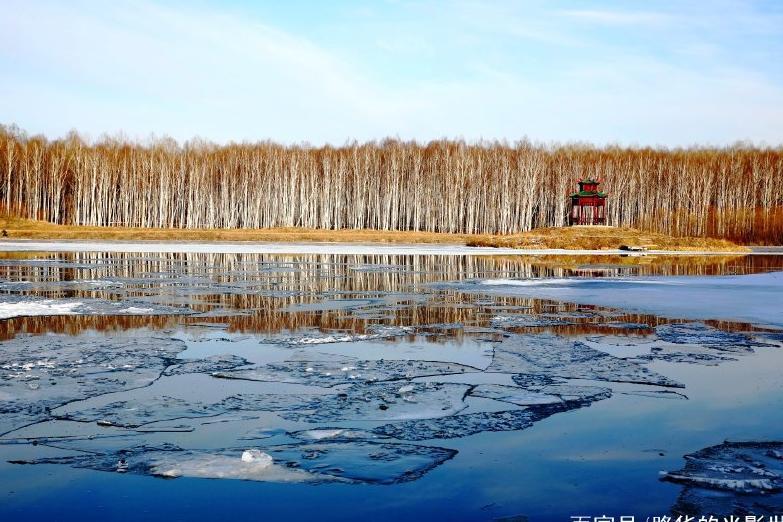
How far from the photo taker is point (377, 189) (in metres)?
69.9

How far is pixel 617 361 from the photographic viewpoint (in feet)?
27.2

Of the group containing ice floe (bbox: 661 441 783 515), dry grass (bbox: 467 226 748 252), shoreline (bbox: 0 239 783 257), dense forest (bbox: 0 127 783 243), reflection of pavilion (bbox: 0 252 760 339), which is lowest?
ice floe (bbox: 661 441 783 515)

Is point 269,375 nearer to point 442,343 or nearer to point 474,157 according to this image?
point 442,343

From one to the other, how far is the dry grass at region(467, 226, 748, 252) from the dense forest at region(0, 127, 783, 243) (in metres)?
17.5

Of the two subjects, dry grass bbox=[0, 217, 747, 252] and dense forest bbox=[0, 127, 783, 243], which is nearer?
dry grass bbox=[0, 217, 747, 252]

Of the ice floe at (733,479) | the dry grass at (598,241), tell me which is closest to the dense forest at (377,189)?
the dry grass at (598,241)

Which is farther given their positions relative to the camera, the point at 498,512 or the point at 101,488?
the point at 101,488

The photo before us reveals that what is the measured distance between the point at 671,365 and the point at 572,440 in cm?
351

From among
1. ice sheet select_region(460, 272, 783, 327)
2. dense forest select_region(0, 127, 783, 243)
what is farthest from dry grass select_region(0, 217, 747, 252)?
ice sheet select_region(460, 272, 783, 327)

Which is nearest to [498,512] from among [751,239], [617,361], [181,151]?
[617,361]

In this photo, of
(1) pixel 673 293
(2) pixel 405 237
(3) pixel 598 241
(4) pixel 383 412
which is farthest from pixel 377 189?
(4) pixel 383 412

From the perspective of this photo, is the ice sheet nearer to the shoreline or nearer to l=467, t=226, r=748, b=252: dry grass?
the shoreline

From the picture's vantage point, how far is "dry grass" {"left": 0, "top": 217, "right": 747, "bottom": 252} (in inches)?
1890

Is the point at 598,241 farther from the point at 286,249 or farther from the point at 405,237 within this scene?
the point at 286,249
